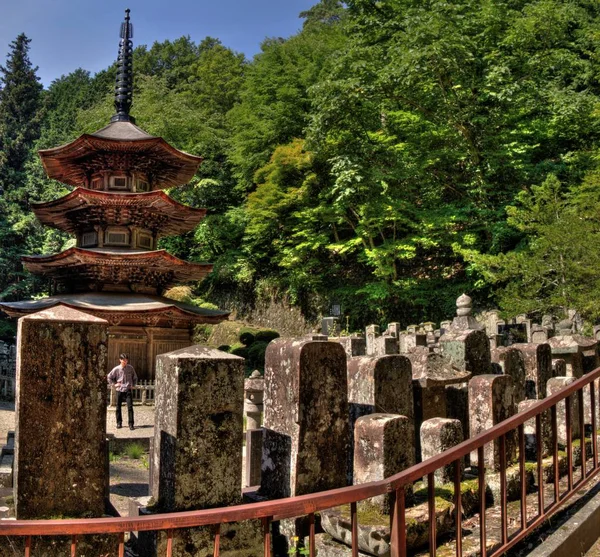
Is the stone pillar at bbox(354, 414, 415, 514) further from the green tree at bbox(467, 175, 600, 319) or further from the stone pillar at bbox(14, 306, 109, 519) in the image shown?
the green tree at bbox(467, 175, 600, 319)

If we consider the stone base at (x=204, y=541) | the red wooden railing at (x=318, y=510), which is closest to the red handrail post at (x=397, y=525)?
the red wooden railing at (x=318, y=510)

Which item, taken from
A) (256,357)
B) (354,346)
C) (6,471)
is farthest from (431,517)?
(256,357)

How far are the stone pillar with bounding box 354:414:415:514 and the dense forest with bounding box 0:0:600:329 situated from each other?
1208cm

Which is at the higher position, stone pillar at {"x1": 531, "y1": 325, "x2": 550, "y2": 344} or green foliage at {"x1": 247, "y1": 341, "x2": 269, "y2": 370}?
stone pillar at {"x1": 531, "y1": 325, "x2": 550, "y2": 344}

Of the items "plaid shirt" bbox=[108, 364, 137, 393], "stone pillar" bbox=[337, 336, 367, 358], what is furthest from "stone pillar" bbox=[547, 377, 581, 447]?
"plaid shirt" bbox=[108, 364, 137, 393]

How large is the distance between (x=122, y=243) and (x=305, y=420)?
1692 centimetres

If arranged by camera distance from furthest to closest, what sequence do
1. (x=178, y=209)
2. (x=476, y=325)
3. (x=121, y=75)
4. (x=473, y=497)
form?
(x=121, y=75) → (x=178, y=209) → (x=476, y=325) → (x=473, y=497)

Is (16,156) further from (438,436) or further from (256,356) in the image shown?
(438,436)

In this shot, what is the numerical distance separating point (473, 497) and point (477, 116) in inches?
A: 818

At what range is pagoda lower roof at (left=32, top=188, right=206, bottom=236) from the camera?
17703 millimetres

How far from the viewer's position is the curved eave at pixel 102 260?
1702 centimetres

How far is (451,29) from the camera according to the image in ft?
68.5

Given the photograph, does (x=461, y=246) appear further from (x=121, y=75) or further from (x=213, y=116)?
(x=213, y=116)

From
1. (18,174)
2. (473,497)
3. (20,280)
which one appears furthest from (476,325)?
(18,174)
